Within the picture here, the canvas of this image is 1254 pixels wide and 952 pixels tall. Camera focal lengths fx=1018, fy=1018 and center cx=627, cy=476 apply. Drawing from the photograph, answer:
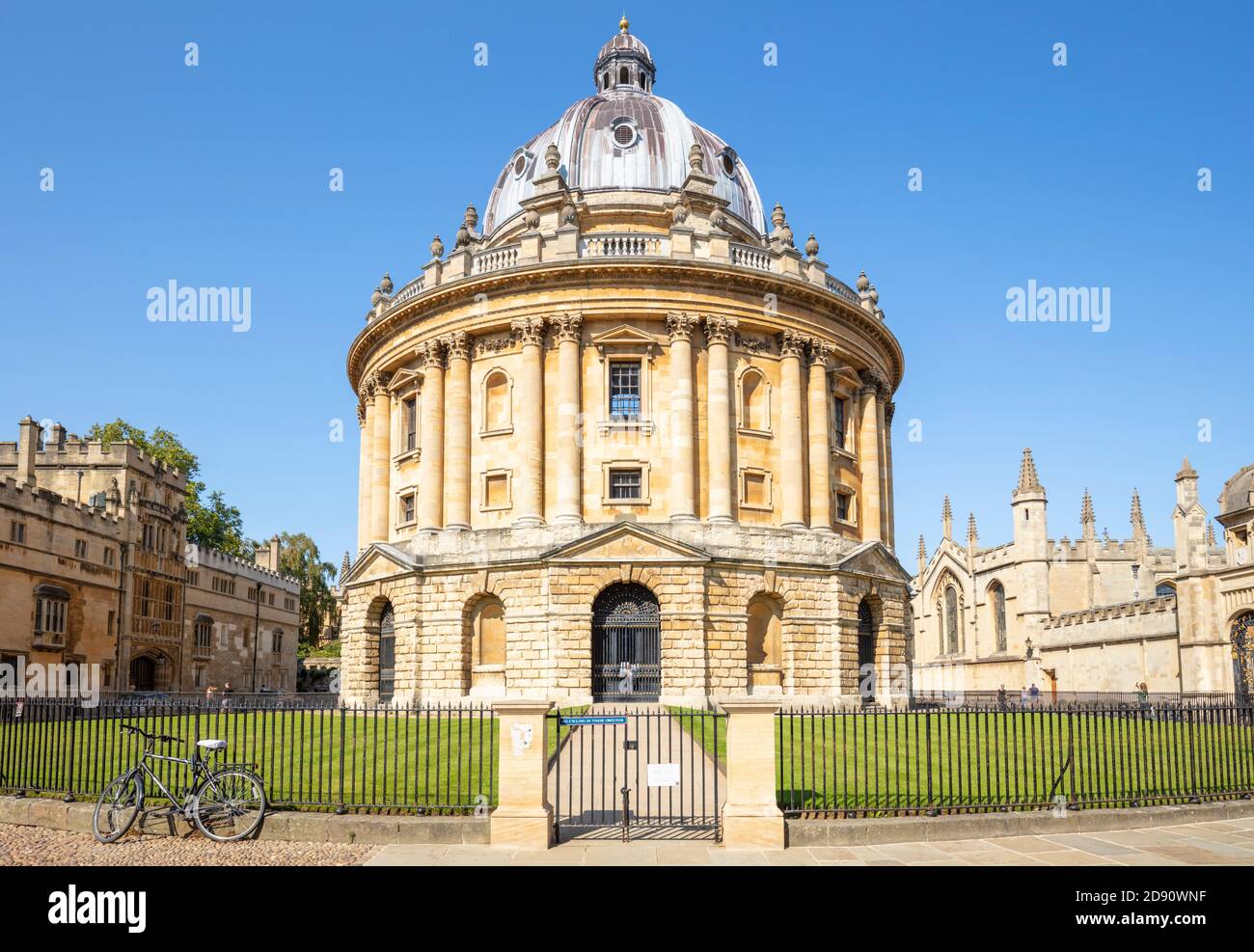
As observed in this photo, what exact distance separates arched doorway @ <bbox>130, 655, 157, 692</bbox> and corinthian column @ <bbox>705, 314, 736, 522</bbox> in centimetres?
4222

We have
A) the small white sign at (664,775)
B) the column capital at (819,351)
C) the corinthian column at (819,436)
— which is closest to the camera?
the small white sign at (664,775)

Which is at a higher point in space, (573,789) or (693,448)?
(693,448)

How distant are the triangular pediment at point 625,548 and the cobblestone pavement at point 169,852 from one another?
19588 mm

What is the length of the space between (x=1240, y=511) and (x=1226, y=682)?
23.6 feet

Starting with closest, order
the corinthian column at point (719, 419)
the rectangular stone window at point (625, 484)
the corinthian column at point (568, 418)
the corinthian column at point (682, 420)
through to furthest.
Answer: the corinthian column at point (682, 420) < the corinthian column at point (568, 418) < the corinthian column at point (719, 419) < the rectangular stone window at point (625, 484)

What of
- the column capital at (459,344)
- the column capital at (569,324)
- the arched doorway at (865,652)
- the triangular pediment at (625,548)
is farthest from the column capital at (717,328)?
the arched doorway at (865,652)

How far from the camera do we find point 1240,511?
40.4 meters

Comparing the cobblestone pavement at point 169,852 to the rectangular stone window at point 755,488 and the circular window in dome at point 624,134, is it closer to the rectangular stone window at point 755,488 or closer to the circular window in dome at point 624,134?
the rectangular stone window at point 755,488

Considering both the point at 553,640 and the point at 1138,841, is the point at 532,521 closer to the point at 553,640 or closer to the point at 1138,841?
the point at 553,640

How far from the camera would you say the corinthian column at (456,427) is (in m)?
36.7

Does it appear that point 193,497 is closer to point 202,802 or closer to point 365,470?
point 365,470

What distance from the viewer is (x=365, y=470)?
44.3m

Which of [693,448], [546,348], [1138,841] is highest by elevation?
[546,348]
